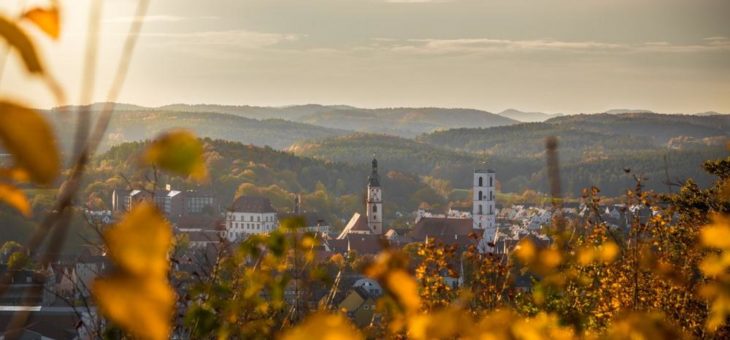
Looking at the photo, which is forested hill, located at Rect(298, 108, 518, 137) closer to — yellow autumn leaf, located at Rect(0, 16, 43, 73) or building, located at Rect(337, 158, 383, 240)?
building, located at Rect(337, 158, 383, 240)

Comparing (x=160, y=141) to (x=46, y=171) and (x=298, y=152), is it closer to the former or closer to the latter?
(x=46, y=171)

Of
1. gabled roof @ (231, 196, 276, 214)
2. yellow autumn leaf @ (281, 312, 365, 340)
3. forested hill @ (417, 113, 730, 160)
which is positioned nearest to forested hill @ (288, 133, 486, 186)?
forested hill @ (417, 113, 730, 160)

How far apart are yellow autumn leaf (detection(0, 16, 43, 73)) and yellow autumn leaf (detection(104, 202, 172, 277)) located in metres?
0.13

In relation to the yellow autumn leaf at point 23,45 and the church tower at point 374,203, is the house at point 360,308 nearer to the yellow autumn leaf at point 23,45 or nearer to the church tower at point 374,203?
the yellow autumn leaf at point 23,45

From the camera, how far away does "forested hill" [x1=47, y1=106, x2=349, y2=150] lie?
129 m

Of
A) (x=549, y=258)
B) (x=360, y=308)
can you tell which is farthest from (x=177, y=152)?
(x=360, y=308)

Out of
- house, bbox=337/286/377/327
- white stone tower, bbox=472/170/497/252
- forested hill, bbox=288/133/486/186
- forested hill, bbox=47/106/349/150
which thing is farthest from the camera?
forested hill, bbox=47/106/349/150

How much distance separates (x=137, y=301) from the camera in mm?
660

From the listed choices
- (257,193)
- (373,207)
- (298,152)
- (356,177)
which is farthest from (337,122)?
(373,207)

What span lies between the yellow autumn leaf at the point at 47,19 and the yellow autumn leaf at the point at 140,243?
0.20m

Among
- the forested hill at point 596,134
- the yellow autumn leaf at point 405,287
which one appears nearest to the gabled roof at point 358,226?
the yellow autumn leaf at point 405,287

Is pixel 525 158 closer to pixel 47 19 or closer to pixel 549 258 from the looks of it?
pixel 549 258

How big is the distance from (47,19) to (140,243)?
0.26m

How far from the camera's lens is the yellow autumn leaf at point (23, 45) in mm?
691
